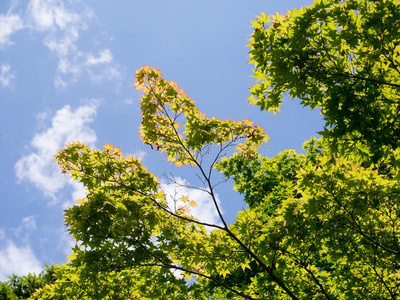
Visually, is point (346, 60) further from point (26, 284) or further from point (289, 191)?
point (26, 284)

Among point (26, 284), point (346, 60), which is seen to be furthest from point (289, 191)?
point (26, 284)

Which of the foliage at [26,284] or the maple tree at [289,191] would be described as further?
the foliage at [26,284]

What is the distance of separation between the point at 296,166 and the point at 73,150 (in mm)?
10595

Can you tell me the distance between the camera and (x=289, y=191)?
6777 mm

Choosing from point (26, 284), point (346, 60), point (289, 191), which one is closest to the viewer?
point (346, 60)

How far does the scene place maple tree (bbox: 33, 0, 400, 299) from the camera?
15.7ft

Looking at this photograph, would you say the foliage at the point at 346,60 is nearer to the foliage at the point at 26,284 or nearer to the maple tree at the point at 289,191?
the maple tree at the point at 289,191

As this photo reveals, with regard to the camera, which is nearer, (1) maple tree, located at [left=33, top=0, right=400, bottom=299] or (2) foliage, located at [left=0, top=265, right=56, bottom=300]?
(1) maple tree, located at [left=33, top=0, right=400, bottom=299]

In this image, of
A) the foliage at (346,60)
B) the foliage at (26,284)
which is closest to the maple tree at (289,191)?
the foliage at (346,60)

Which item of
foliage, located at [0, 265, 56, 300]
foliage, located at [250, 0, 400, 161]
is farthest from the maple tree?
foliage, located at [0, 265, 56, 300]

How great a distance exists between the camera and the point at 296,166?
14734 millimetres

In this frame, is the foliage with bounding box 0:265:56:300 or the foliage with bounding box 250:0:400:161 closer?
the foliage with bounding box 250:0:400:161

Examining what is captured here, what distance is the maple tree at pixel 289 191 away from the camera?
4.77 metres

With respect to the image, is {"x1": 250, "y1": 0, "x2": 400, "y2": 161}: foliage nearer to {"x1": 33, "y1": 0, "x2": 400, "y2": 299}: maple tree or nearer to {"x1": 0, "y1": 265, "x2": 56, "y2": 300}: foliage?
{"x1": 33, "y1": 0, "x2": 400, "y2": 299}: maple tree
